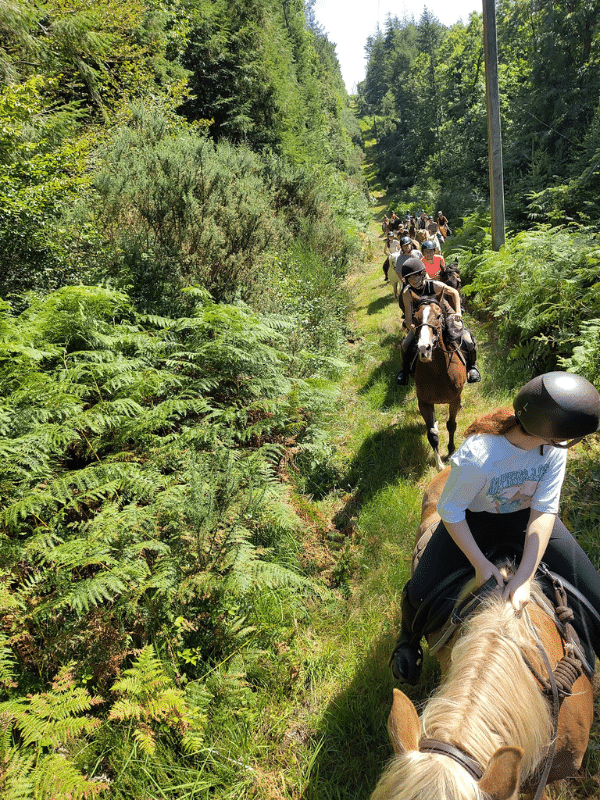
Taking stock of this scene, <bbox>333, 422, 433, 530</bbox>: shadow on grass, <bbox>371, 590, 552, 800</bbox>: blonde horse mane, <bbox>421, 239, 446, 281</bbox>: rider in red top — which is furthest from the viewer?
<bbox>421, 239, 446, 281</bbox>: rider in red top

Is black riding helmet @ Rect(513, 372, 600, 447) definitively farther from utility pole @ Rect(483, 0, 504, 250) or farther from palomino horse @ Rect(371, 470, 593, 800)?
utility pole @ Rect(483, 0, 504, 250)

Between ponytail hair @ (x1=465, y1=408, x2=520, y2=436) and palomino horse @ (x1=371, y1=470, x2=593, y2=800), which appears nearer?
palomino horse @ (x1=371, y1=470, x2=593, y2=800)

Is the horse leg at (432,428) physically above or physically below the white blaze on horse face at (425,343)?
below

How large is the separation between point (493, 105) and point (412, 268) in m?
5.60

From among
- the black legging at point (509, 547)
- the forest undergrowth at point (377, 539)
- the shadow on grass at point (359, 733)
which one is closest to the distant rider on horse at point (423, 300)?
the forest undergrowth at point (377, 539)

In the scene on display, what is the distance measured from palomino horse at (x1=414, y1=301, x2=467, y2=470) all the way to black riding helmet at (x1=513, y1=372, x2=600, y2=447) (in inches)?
107

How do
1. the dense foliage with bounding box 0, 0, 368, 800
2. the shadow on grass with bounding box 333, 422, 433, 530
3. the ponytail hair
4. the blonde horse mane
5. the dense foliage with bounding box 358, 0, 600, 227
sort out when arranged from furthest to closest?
the dense foliage with bounding box 358, 0, 600, 227, the shadow on grass with bounding box 333, 422, 433, 530, the dense foliage with bounding box 0, 0, 368, 800, the ponytail hair, the blonde horse mane

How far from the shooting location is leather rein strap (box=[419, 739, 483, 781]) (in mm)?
1258

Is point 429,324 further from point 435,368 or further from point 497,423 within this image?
point 497,423

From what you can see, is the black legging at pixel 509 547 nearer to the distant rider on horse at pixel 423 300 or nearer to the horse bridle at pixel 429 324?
the horse bridle at pixel 429 324

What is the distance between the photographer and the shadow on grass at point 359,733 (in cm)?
250

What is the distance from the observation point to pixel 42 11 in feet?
24.0

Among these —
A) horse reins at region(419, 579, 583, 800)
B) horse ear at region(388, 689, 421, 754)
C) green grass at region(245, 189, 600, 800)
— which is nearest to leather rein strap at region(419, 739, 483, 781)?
horse reins at region(419, 579, 583, 800)

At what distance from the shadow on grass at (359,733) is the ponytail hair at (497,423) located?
1615 mm
